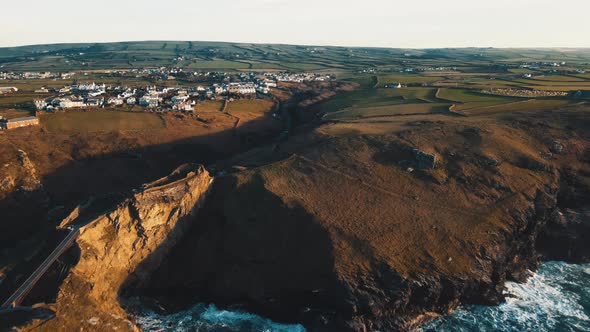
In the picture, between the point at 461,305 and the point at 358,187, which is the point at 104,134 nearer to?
the point at 358,187

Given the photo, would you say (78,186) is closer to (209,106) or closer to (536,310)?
(209,106)

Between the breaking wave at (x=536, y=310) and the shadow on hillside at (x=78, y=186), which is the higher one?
the shadow on hillside at (x=78, y=186)

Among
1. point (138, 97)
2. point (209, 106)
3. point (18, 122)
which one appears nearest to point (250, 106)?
point (209, 106)

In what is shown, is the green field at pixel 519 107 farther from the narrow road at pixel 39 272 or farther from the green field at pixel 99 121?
the narrow road at pixel 39 272

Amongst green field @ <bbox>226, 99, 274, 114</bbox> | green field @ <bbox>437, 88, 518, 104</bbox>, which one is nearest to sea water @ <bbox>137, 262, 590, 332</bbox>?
green field @ <bbox>437, 88, 518, 104</bbox>

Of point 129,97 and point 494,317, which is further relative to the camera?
point 129,97

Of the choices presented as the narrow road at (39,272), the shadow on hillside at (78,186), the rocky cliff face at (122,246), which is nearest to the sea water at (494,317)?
the rocky cliff face at (122,246)

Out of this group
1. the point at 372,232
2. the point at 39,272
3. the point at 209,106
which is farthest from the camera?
the point at 209,106

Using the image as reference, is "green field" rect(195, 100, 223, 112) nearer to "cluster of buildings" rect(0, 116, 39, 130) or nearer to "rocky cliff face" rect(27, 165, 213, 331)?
"cluster of buildings" rect(0, 116, 39, 130)
